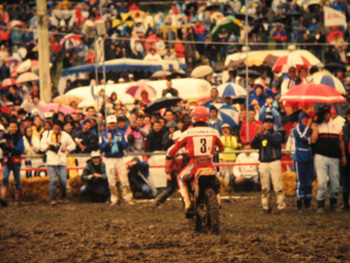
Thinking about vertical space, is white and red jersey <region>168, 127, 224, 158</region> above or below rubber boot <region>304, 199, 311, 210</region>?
above

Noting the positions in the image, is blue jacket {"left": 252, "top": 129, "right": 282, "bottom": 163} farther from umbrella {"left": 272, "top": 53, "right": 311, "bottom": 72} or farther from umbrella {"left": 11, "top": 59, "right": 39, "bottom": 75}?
umbrella {"left": 11, "top": 59, "right": 39, "bottom": 75}

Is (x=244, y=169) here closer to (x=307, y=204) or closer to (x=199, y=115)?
(x=307, y=204)

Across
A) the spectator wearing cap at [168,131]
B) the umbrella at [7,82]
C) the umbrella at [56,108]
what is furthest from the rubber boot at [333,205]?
the umbrella at [7,82]

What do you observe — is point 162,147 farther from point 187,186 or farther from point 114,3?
point 114,3

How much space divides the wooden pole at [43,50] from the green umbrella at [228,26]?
7665 millimetres

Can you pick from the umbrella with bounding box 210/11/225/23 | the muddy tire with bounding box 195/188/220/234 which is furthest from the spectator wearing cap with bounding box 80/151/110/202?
the umbrella with bounding box 210/11/225/23

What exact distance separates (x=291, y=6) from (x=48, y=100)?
1016cm

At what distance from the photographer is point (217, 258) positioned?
28.4 feet

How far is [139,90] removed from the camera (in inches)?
880

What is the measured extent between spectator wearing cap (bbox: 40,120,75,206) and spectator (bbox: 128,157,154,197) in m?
1.55

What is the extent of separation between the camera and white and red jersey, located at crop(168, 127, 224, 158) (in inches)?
429

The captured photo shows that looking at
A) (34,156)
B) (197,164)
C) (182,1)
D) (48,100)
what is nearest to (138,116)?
(34,156)

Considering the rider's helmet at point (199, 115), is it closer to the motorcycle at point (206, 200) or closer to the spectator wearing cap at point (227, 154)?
the motorcycle at point (206, 200)

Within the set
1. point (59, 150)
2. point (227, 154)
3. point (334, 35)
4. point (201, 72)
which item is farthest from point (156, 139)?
point (334, 35)
